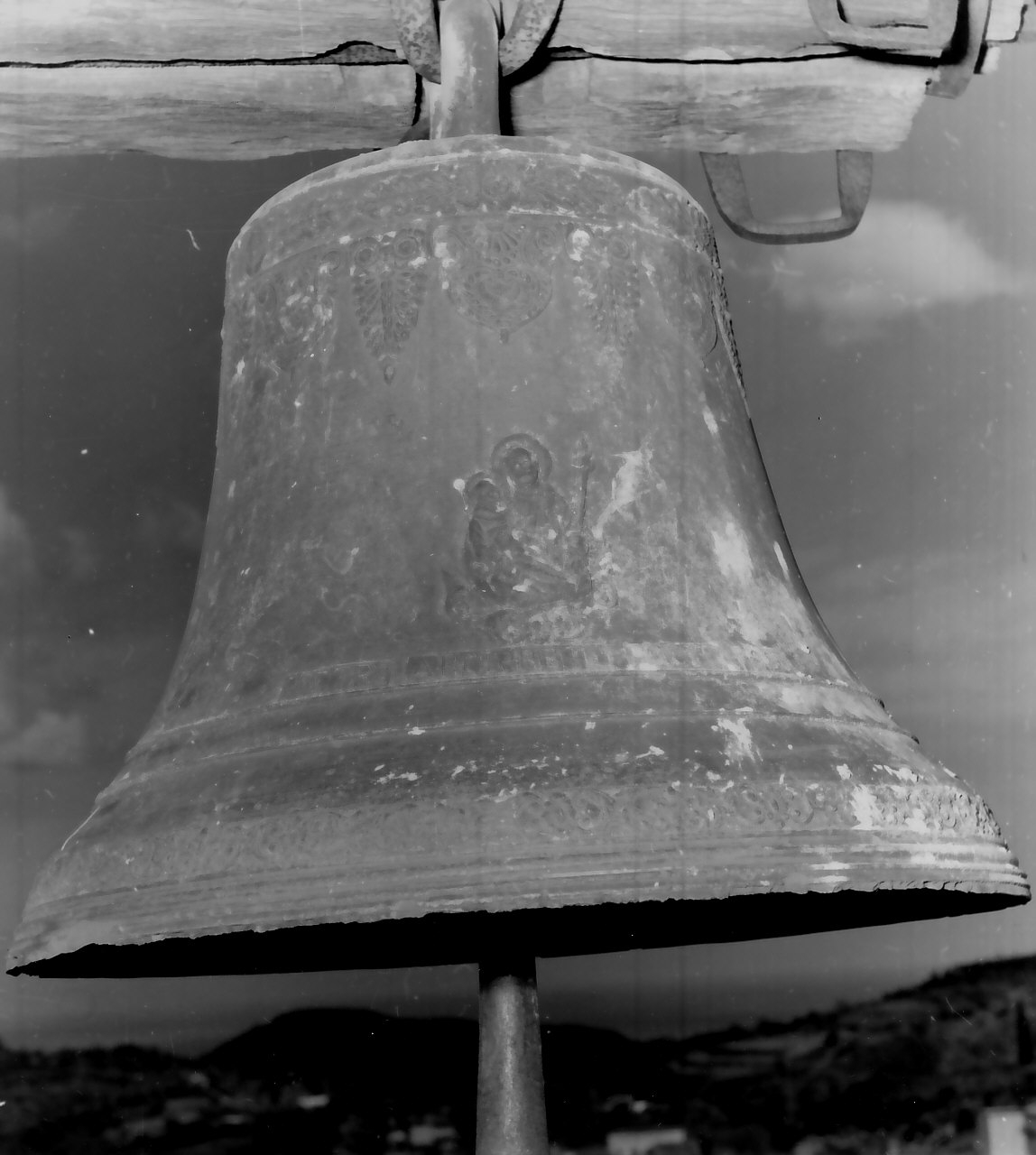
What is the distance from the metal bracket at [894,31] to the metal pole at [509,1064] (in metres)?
0.79

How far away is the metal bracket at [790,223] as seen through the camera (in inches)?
63.9

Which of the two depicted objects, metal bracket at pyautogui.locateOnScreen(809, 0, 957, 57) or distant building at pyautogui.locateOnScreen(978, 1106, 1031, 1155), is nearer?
metal bracket at pyautogui.locateOnScreen(809, 0, 957, 57)

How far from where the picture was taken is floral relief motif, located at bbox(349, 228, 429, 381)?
1.20 m

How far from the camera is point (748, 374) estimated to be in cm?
281

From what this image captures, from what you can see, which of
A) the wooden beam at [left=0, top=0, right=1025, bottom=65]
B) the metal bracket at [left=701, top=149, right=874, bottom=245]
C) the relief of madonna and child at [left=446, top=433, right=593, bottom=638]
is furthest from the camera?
the metal bracket at [left=701, top=149, right=874, bottom=245]

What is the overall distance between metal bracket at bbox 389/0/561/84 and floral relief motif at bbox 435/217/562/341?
0.23 metres

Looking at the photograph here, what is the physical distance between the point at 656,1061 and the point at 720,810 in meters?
1.70

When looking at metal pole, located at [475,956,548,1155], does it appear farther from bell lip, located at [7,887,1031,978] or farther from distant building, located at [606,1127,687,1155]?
distant building, located at [606,1127,687,1155]

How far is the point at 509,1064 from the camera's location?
54.8 inches

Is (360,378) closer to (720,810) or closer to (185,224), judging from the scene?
(720,810)

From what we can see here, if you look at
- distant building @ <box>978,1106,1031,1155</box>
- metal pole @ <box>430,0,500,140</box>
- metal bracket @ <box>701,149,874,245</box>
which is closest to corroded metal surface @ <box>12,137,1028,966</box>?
metal pole @ <box>430,0,500,140</box>

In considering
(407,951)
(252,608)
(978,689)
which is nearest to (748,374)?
(978,689)

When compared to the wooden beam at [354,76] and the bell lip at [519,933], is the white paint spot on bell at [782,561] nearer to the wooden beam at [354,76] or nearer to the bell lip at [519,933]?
the bell lip at [519,933]

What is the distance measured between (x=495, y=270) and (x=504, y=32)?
0.28 metres
